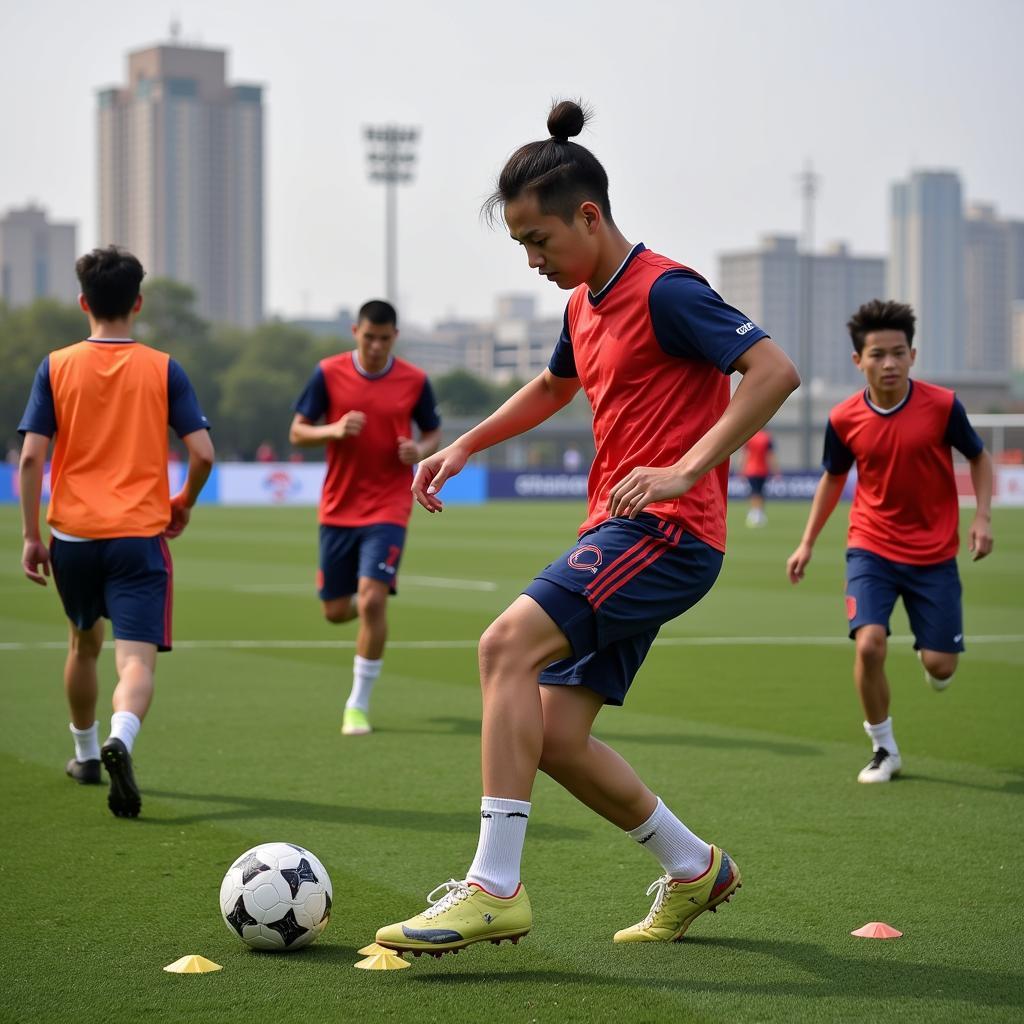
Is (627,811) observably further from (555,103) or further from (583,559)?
(555,103)

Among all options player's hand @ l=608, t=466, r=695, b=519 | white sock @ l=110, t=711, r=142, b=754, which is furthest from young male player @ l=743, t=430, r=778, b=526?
player's hand @ l=608, t=466, r=695, b=519

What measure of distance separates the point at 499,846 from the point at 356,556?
16.1 feet

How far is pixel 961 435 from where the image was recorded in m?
7.44

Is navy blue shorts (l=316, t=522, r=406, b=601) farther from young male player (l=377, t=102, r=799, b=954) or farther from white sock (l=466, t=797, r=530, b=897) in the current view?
white sock (l=466, t=797, r=530, b=897)

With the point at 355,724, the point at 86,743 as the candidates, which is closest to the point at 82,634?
the point at 86,743

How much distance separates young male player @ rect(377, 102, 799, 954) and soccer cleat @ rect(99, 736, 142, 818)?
2.04 meters

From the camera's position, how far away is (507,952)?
15.0 feet

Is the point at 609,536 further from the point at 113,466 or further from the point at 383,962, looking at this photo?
the point at 113,466

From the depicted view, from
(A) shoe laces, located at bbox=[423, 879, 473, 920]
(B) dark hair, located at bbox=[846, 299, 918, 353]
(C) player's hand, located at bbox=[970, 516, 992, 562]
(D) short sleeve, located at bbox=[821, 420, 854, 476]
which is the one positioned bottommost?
(A) shoe laces, located at bbox=[423, 879, 473, 920]

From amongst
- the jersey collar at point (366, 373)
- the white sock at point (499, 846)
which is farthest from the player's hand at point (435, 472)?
the jersey collar at point (366, 373)

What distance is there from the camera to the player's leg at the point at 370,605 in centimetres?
862

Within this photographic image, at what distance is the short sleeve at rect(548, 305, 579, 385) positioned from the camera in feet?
16.1

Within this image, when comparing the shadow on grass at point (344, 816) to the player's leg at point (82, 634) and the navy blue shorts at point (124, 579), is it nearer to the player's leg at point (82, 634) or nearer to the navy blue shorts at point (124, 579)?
the player's leg at point (82, 634)

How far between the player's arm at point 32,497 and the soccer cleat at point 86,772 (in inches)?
36.7
